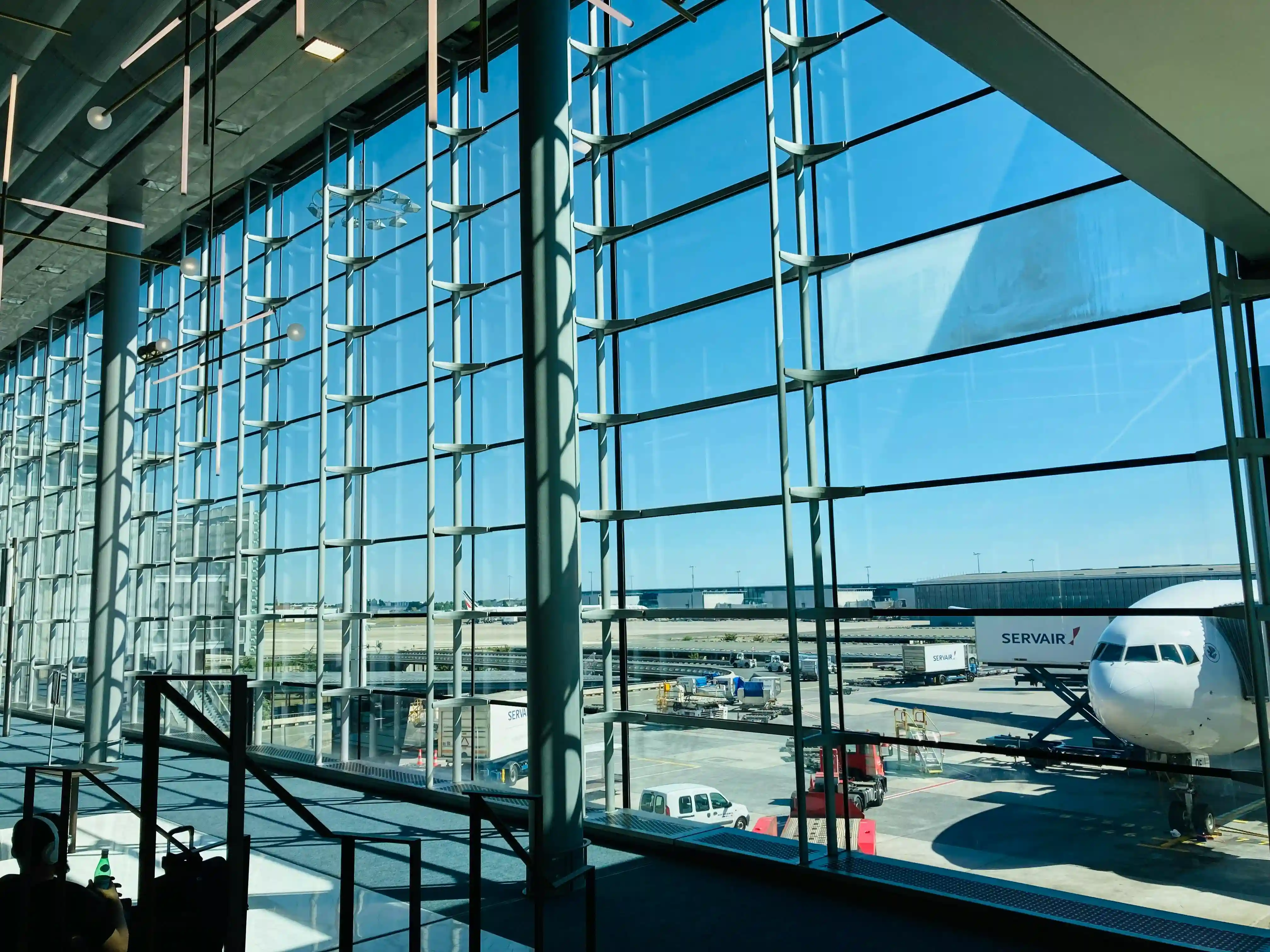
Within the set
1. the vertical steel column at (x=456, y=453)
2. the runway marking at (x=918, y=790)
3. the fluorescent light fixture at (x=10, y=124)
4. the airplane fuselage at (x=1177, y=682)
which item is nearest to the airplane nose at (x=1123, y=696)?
the airplane fuselage at (x=1177, y=682)

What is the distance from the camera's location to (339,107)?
11.5 m

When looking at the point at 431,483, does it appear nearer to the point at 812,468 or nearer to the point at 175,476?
the point at 812,468

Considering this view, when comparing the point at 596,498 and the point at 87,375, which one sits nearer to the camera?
the point at 596,498

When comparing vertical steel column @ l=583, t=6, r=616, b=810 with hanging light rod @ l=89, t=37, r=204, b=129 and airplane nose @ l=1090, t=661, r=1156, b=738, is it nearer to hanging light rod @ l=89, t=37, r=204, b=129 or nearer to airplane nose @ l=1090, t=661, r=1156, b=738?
hanging light rod @ l=89, t=37, r=204, b=129

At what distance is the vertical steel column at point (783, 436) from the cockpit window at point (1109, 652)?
184cm

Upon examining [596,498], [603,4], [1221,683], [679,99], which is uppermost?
[679,99]

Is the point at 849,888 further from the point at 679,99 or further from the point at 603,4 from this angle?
the point at 679,99

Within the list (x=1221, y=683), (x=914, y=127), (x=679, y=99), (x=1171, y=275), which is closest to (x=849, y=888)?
(x=1221, y=683)

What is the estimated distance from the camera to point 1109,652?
5.86 meters

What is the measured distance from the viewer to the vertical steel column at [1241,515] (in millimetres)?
4938

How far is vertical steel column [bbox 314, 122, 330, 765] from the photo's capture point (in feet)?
37.6

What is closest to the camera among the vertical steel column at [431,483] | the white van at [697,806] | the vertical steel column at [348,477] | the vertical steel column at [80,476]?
the white van at [697,806]

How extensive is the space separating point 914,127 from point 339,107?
24.8 ft

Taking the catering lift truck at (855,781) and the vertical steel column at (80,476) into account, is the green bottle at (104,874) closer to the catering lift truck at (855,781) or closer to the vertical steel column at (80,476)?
the catering lift truck at (855,781)
